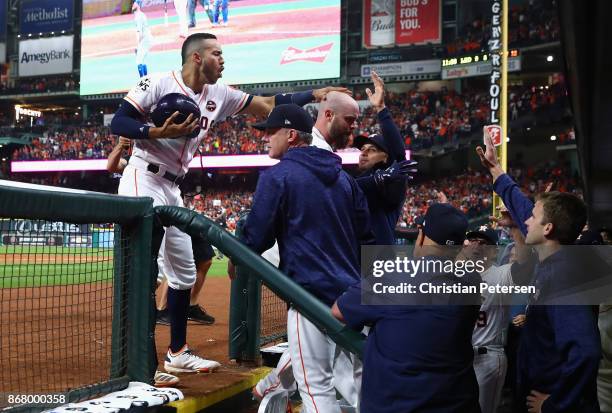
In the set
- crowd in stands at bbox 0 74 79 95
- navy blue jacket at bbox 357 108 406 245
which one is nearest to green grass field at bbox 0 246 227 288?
navy blue jacket at bbox 357 108 406 245

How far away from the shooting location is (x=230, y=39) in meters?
25.4

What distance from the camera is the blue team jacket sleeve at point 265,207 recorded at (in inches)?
90.7

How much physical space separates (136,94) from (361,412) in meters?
1.84

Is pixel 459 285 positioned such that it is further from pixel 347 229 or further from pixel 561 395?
pixel 347 229

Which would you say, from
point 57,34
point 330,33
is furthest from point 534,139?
point 57,34

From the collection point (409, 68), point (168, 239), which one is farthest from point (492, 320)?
point (409, 68)

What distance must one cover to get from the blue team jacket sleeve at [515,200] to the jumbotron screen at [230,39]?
21358mm

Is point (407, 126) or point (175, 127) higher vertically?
point (407, 126)

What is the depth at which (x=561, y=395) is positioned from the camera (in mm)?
1772

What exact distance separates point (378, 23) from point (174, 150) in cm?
2536

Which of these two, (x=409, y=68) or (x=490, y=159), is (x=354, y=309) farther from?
(x=409, y=68)

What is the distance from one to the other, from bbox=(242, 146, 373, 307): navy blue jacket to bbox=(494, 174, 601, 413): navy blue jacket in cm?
69

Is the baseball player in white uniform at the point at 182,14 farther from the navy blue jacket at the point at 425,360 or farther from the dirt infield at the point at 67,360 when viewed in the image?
the navy blue jacket at the point at 425,360

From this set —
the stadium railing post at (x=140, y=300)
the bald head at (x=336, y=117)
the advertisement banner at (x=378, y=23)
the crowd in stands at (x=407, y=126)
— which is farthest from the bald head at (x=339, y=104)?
the advertisement banner at (x=378, y=23)
